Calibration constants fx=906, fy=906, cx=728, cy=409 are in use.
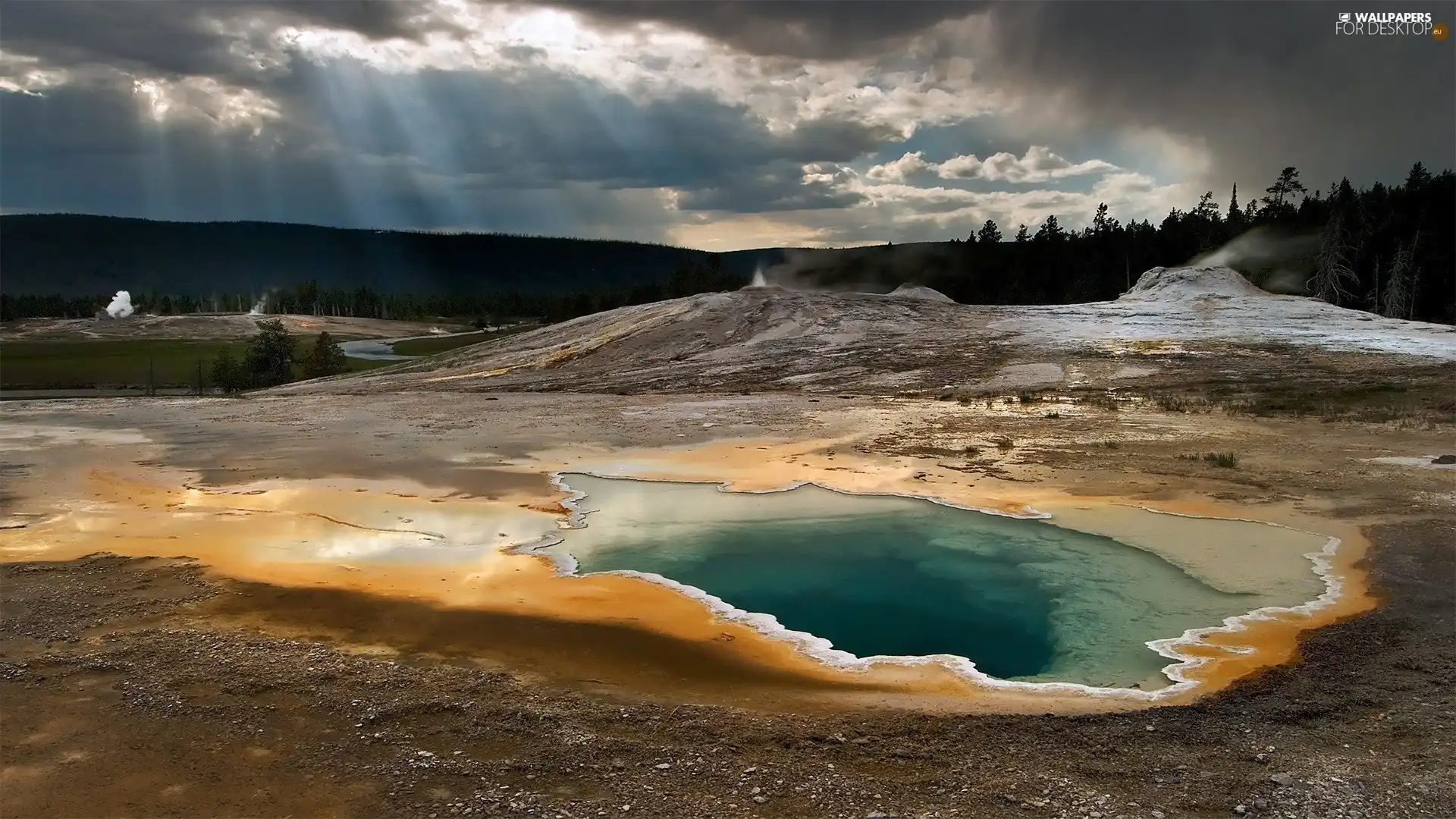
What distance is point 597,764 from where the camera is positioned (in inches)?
257

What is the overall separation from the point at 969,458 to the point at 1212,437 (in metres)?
6.99

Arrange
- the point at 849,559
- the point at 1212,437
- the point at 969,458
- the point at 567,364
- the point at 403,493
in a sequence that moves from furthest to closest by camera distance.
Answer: the point at 567,364 < the point at 1212,437 < the point at 969,458 < the point at 403,493 < the point at 849,559

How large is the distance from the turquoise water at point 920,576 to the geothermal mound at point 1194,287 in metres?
44.5

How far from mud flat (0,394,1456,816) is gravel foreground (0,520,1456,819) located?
28mm

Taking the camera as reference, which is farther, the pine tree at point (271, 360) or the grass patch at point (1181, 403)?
the pine tree at point (271, 360)

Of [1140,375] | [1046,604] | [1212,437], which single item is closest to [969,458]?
[1212,437]

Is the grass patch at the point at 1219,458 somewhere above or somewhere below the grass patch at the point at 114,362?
above

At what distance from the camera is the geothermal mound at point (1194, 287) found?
5234cm

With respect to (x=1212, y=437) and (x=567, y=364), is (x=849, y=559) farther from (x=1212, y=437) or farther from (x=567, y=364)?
(x=567, y=364)

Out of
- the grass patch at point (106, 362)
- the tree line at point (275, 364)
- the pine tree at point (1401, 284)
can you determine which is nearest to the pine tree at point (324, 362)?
the tree line at point (275, 364)

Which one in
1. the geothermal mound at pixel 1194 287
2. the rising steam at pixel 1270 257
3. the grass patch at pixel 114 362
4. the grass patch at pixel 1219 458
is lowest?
the grass patch at pixel 114 362

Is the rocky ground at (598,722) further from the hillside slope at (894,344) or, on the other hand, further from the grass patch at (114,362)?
the grass patch at (114,362)

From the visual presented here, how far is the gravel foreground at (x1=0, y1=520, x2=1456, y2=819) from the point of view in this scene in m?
6.04

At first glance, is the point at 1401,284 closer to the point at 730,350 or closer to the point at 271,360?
the point at 730,350
